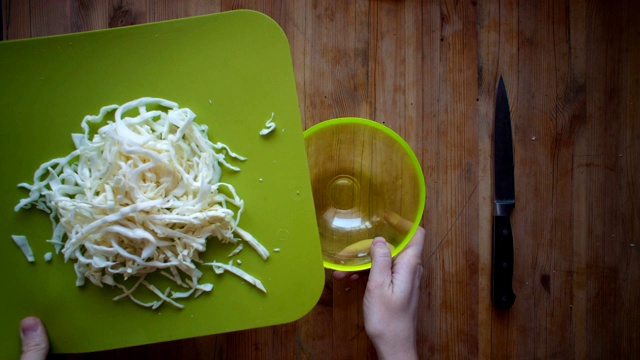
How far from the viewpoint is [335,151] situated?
3.27 ft

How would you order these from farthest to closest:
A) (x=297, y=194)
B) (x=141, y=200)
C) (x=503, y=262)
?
(x=503, y=262) < (x=297, y=194) < (x=141, y=200)

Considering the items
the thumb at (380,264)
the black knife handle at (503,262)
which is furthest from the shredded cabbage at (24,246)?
the black knife handle at (503,262)

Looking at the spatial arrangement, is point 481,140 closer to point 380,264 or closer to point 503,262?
point 503,262

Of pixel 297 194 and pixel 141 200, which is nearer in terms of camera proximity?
pixel 141 200

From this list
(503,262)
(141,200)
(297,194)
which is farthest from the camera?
(503,262)

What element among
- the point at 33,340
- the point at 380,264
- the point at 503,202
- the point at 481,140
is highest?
the point at 481,140

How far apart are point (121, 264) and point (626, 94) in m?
1.25

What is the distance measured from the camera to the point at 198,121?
0.86 metres

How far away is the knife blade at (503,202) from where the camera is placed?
99 centimetres

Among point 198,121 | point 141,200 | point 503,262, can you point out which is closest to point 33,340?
point 141,200

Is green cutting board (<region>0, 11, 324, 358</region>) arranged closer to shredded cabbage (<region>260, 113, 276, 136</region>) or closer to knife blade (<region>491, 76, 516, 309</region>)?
shredded cabbage (<region>260, 113, 276, 136</region>)

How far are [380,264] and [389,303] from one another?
0.29 feet

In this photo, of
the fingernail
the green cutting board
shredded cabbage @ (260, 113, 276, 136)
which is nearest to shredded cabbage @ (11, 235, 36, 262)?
the green cutting board

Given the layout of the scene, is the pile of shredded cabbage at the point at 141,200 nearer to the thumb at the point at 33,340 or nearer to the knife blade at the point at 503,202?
the thumb at the point at 33,340
